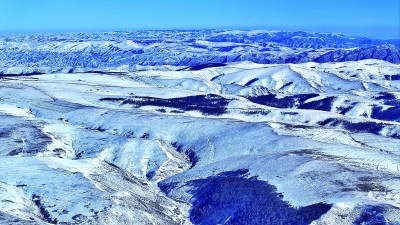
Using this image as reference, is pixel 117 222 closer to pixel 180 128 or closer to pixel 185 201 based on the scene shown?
pixel 185 201

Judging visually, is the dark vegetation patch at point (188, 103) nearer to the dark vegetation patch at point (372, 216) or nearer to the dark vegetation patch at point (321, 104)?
the dark vegetation patch at point (321, 104)

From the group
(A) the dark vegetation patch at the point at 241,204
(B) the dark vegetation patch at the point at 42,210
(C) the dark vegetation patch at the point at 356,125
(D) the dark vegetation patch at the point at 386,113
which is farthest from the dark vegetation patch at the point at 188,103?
(B) the dark vegetation patch at the point at 42,210

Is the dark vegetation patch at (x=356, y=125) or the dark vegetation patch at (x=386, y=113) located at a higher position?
the dark vegetation patch at (x=356, y=125)

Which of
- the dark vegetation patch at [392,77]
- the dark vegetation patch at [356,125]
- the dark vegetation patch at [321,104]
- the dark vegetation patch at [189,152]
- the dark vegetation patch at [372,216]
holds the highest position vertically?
the dark vegetation patch at [372,216]

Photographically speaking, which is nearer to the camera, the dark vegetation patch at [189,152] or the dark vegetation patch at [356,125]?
the dark vegetation patch at [189,152]

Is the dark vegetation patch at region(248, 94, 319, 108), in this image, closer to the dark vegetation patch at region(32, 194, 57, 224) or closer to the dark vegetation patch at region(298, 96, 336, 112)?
the dark vegetation patch at region(298, 96, 336, 112)

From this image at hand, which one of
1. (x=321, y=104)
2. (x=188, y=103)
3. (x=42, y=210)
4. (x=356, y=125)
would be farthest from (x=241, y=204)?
(x=321, y=104)

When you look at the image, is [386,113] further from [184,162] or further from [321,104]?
[184,162]
